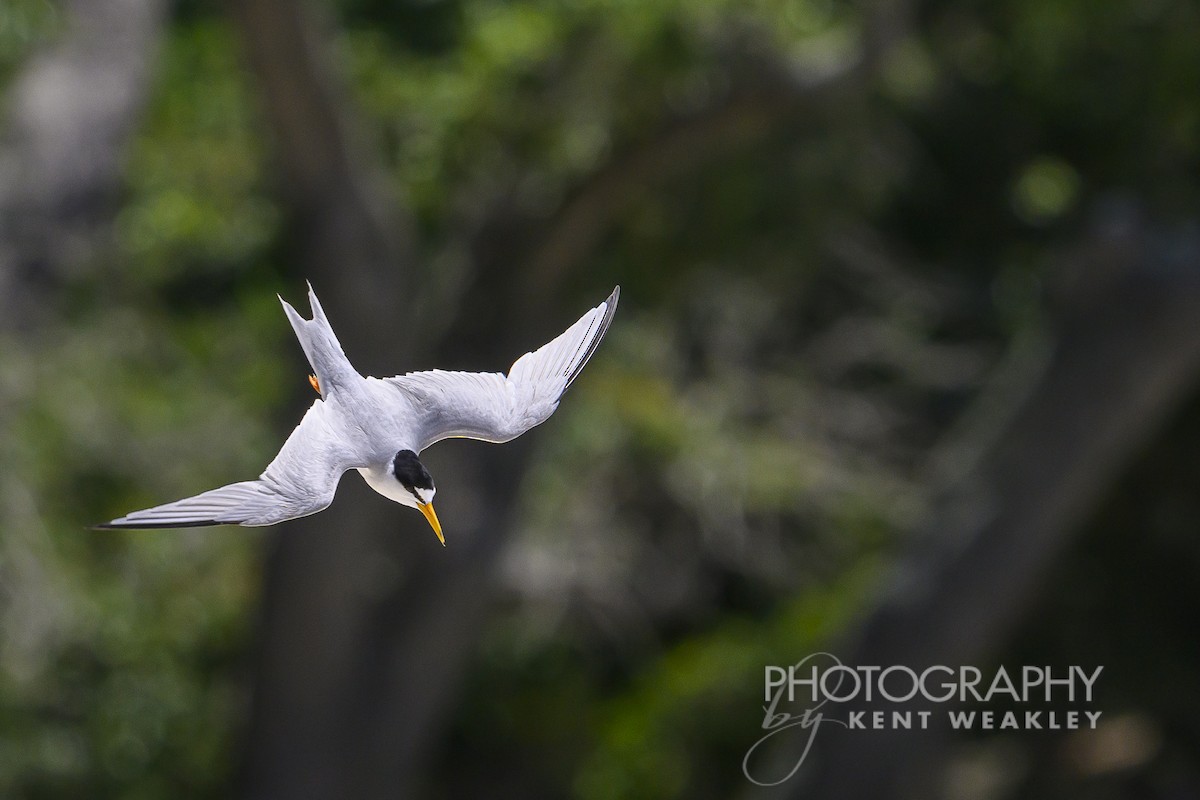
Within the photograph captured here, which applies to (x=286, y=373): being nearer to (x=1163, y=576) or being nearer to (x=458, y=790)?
(x=458, y=790)

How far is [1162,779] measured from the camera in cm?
900

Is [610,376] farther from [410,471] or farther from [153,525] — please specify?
[153,525]

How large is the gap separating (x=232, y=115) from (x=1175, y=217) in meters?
4.58

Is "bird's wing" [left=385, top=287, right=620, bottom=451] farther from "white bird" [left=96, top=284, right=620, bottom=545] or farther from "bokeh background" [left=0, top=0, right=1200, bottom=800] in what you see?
"bokeh background" [left=0, top=0, right=1200, bottom=800]

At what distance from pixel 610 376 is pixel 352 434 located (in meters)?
7.61

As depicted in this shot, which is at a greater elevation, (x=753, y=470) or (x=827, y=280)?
(x=827, y=280)

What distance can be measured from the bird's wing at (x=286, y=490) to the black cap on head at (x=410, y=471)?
23 mm

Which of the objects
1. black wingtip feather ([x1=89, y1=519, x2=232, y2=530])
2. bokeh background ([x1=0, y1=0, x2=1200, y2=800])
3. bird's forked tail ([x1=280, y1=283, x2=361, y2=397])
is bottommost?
black wingtip feather ([x1=89, y1=519, x2=232, y2=530])

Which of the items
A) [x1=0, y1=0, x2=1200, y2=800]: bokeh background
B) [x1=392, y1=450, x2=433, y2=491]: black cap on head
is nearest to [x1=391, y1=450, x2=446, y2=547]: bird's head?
[x1=392, y1=450, x2=433, y2=491]: black cap on head

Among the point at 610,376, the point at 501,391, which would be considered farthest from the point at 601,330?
the point at 610,376

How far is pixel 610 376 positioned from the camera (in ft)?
27.7

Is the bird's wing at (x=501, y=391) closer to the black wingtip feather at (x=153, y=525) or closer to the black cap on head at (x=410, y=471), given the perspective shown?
the black cap on head at (x=410, y=471)

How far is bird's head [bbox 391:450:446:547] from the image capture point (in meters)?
0.81

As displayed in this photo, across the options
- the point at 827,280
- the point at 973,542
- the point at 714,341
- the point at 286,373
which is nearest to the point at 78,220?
the point at 286,373
